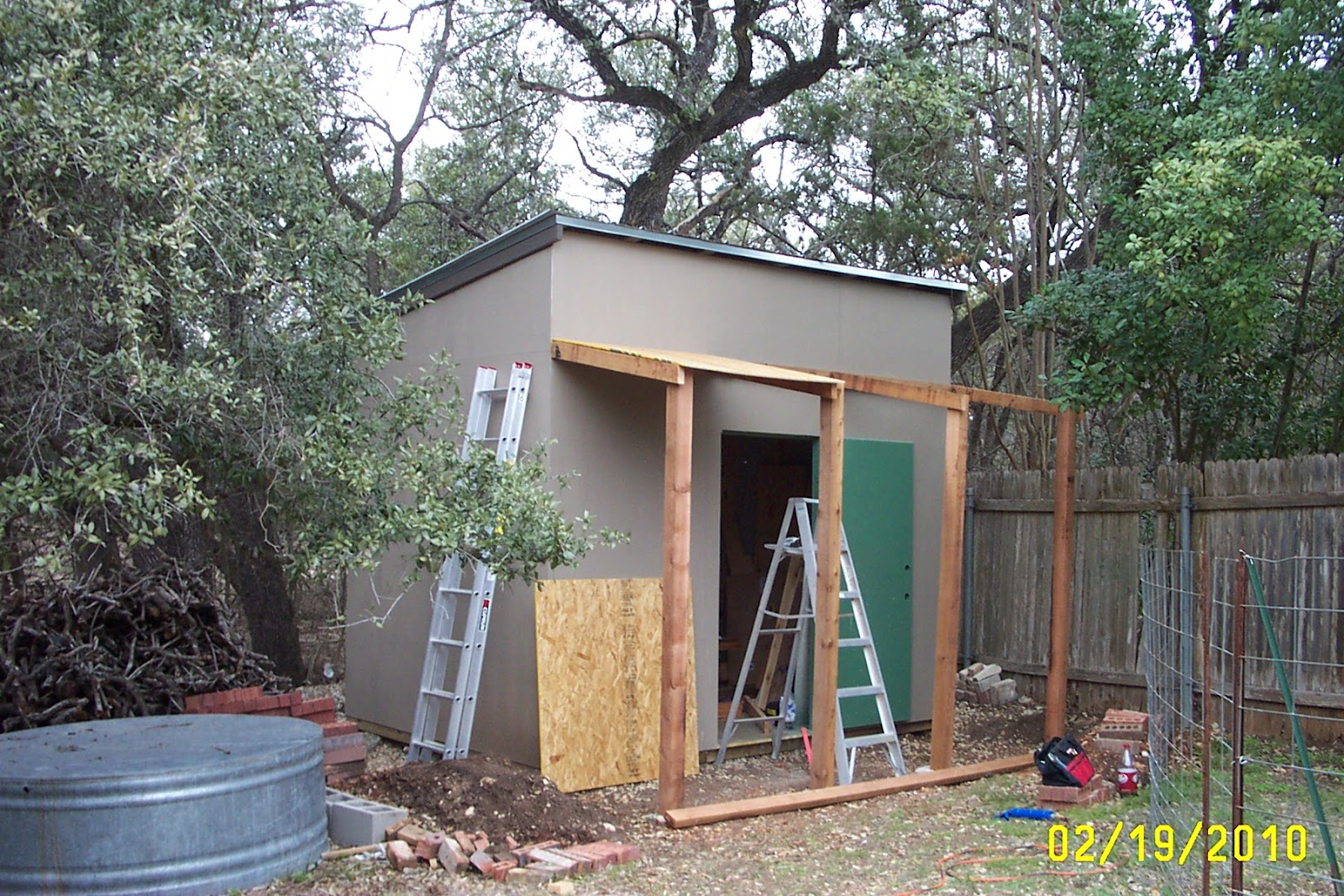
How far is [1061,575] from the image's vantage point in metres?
8.63

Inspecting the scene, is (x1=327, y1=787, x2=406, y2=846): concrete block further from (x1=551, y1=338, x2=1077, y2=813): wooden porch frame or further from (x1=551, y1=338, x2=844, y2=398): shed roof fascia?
(x1=551, y1=338, x2=844, y2=398): shed roof fascia

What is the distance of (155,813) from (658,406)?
165 inches

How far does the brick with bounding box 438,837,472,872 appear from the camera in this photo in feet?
18.2

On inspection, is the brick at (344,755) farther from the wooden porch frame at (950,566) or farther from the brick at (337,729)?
the wooden porch frame at (950,566)

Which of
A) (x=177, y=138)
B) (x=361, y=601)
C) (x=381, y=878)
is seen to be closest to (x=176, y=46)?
(x=177, y=138)

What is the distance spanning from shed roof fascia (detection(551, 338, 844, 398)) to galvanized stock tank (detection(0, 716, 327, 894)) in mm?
2684

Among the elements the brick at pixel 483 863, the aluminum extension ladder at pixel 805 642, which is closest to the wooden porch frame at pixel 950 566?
the aluminum extension ladder at pixel 805 642

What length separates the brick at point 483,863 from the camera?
217 inches

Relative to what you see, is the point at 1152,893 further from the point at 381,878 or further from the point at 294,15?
the point at 294,15

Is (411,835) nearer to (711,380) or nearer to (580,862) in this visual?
(580,862)

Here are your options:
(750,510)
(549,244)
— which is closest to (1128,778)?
(549,244)

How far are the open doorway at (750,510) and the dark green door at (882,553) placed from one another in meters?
2.10

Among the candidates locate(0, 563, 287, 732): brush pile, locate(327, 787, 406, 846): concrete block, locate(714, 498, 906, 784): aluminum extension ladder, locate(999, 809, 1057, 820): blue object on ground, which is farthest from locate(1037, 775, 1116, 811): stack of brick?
locate(0, 563, 287, 732): brush pile

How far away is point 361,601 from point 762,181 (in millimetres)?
9125
